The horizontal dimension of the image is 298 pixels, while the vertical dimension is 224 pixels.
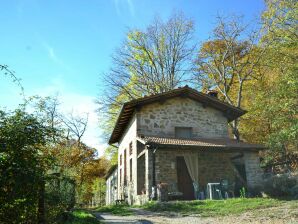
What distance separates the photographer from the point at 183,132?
1695 centimetres

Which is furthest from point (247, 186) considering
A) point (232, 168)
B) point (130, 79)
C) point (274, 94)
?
point (130, 79)

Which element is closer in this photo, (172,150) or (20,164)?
(20,164)

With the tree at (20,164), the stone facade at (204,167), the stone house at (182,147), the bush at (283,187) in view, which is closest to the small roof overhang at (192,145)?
the stone house at (182,147)

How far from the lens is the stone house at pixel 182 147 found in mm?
14352

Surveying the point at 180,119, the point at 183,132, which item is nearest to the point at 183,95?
the point at 180,119

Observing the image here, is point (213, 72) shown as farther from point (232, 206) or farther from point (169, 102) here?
point (232, 206)

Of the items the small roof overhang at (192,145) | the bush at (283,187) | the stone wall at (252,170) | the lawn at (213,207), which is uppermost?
the small roof overhang at (192,145)

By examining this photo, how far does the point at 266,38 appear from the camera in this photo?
18.5 m

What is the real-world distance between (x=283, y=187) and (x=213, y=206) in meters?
3.73

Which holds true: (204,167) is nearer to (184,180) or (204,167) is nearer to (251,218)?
(184,180)

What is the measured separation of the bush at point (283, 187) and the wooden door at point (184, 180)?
3675 mm

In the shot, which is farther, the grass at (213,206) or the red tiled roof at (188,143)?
the red tiled roof at (188,143)

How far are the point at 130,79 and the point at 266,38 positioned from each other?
11079mm

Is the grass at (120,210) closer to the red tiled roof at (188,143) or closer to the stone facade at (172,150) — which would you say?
the stone facade at (172,150)
